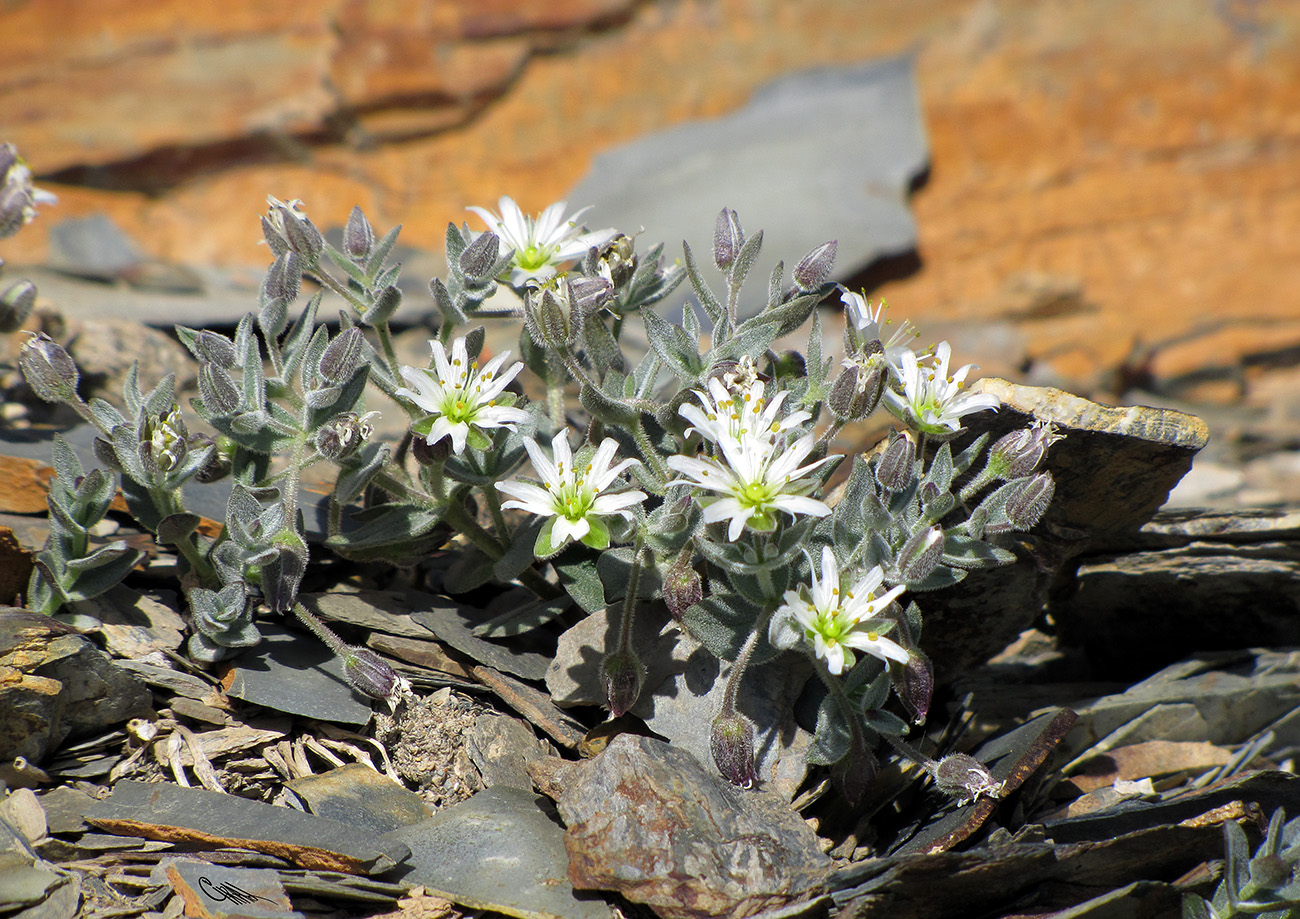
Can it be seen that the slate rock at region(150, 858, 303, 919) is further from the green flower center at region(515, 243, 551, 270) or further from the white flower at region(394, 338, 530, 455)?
the green flower center at region(515, 243, 551, 270)

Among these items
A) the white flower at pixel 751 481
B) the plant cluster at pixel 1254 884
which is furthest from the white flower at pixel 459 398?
the plant cluster at pixel 1254 884

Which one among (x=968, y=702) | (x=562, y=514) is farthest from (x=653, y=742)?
(x=968, y=702)

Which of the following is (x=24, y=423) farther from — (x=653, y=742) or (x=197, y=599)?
(x=653, y=742)

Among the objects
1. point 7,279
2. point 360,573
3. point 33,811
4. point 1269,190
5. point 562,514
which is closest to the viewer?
point 33,811

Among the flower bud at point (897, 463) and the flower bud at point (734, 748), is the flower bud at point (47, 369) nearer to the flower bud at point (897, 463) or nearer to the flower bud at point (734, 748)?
the flower bud at point (734, 748)
